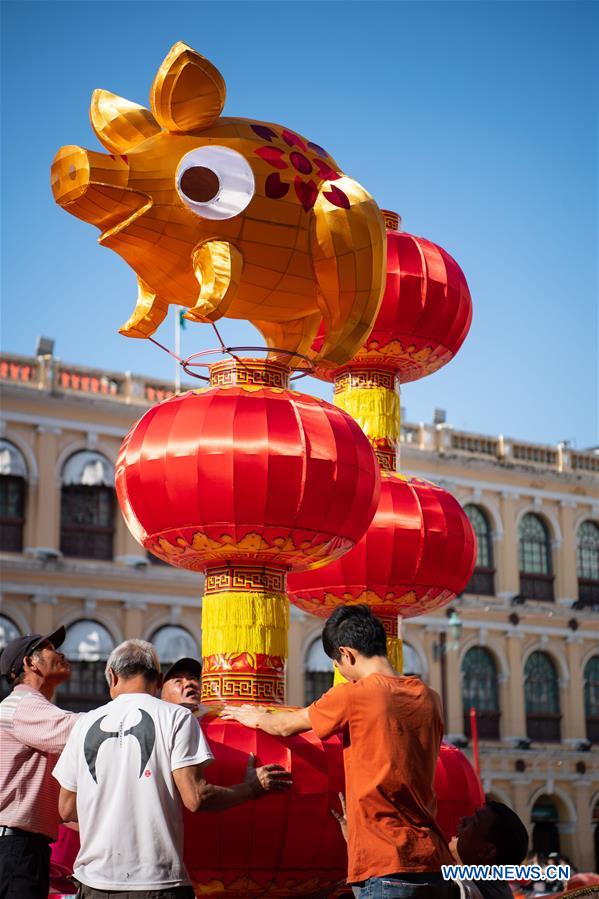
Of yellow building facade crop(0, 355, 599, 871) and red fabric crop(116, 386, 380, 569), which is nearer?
red fabric crop(116, 386, 380, 569)

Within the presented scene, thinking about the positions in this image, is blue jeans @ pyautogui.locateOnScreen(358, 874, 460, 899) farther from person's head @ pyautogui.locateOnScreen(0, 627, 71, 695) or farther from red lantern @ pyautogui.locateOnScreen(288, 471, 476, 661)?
red lantern @ pyautogui.locateOnScreen(288, 471, 476, 661)

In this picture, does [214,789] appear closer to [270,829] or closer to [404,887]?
[404,887]

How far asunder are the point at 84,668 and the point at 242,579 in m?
17.0

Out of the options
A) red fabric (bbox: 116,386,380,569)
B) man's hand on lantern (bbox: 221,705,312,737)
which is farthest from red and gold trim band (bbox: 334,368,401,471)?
man's hand on lantern (bbox: 221,705,312,737)

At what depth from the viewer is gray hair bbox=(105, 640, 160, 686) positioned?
12.5 feet

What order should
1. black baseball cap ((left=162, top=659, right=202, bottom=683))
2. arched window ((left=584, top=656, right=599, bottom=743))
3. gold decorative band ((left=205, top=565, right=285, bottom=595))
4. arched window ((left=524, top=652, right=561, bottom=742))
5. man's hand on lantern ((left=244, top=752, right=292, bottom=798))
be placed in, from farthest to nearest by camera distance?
arched window ((left=584, top=656, right=599, bottom=743)) < arched window ((left=524, top=652, right=561, bottom=742)) < gold decorative band ((left=205, top=565, right=285, bottom=595)) < black baseball cap ((left=162, top=659, right=202, bottom=683)) < man's hand on lantern ((left=244, top=752, right=292, bottom=798))

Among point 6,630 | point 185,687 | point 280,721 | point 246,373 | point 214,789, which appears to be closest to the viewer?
point 214,789

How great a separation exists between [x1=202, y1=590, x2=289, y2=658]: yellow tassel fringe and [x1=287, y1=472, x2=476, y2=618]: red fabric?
3.79ft

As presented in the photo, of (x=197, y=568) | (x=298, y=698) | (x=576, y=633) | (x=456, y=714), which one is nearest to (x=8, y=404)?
(x=298, y=698)

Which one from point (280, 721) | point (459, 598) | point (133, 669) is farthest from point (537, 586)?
point (133, 669)

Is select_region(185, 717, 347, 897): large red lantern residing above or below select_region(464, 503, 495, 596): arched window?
below

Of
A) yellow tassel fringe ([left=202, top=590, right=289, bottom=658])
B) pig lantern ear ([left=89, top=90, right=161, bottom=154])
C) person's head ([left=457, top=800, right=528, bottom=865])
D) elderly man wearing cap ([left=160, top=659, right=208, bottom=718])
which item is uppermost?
pig lantern ear ([left=89, top=90, right=161, bottom=154])

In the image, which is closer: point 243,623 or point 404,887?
point 404,887

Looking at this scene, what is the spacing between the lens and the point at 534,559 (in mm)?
28375
